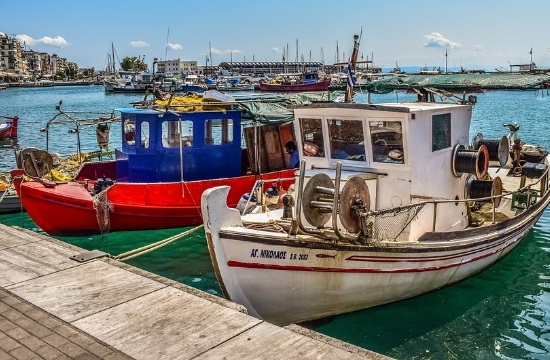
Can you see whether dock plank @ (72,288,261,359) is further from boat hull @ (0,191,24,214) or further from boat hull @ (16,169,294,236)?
boat hull @ (0,191,24,214)

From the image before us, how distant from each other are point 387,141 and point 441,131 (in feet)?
4.17

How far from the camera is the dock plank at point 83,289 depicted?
616 cm

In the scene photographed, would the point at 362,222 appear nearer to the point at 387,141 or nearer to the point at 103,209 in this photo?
the point at 387,141

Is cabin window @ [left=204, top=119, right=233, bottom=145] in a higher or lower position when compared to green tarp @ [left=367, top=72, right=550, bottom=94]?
lower

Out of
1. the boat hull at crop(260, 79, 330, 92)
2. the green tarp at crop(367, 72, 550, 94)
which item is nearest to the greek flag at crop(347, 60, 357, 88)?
the green tarp at crop(367, 72, 550, 94)

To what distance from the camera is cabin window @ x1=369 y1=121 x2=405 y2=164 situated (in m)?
8.76

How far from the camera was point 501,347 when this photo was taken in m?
8.09

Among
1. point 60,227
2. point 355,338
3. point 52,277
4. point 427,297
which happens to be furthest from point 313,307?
point 60,227

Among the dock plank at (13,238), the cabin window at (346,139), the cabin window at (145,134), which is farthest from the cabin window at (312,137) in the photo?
the cabin window at (145,134)

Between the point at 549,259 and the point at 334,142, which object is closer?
the point at 334,142

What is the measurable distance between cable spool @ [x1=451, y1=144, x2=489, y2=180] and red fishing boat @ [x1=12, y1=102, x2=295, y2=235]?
13.1ft

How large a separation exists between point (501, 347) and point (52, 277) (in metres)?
6.38

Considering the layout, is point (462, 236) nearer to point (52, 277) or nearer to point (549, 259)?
point (549, 259)

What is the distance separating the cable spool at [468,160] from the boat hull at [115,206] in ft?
13.3
